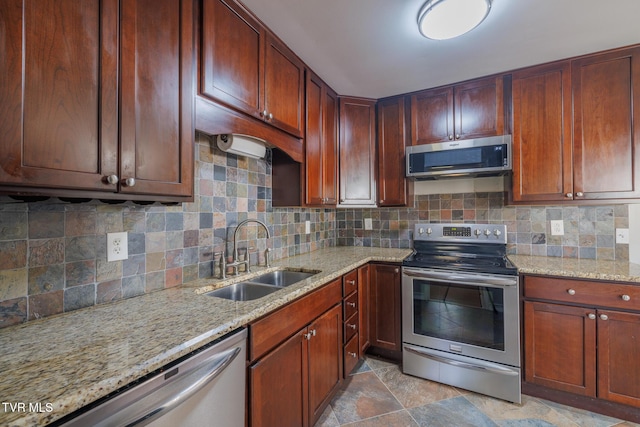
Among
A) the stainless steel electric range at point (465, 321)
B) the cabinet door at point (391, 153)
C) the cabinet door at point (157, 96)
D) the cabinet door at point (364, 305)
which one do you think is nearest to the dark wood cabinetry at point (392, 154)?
the cabinet door at point (391, 153)

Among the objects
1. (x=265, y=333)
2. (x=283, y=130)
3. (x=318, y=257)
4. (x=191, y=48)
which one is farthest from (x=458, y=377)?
(x=191, y=48)

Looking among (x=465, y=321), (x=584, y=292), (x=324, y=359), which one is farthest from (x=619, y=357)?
(x=324, y=359)

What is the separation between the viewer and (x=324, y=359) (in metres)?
1.64

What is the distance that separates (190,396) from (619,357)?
2369 mm

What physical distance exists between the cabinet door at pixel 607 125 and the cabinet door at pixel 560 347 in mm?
860

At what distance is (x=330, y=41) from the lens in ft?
5.70

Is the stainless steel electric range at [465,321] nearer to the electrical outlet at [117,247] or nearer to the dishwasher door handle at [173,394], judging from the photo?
the dishwasher door handle at [173,394]

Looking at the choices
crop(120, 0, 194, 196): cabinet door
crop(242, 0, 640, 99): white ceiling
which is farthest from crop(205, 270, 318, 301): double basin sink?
crop(242, 0, 640, 99): white ceiling

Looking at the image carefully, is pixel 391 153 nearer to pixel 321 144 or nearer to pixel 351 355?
pixel 321 144

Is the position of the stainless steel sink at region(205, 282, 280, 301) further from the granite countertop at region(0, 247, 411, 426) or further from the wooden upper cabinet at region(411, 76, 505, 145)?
the wooden upper cabinet at region(411, 76, 505, 145)

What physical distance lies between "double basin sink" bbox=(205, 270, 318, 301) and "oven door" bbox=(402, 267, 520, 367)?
0.92 meters

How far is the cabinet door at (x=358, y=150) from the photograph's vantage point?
258cm

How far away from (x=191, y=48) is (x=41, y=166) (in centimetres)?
74

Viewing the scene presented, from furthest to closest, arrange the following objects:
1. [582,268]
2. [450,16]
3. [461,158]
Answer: [461,158] < [582,268] < [450,16]
